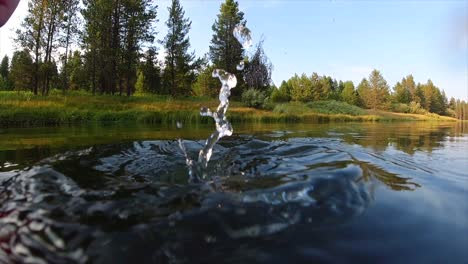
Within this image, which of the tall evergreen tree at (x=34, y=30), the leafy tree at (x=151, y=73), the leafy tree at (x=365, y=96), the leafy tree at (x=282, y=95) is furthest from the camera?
the leafy tree at (x=365, y=96)

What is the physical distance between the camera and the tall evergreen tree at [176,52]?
2525cm

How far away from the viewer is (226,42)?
29.3 metres

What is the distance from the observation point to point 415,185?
252 centimetres

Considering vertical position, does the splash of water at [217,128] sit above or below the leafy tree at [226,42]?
below

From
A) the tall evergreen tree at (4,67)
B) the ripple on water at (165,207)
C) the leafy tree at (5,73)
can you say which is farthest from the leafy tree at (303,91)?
the tall evergreen tree at (4,67)

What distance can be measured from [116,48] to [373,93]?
128 ft

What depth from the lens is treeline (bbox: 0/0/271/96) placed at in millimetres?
19453

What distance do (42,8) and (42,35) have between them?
1.67 meters

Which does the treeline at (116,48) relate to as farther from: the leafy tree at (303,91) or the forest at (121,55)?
the leafy tree at (303,91)

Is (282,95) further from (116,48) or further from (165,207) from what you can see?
(165,207)

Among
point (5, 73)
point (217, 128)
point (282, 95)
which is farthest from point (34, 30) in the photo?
point (5, 73)

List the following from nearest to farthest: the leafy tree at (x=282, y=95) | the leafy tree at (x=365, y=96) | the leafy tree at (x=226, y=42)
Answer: the leafy tree at (x=226, y=42)
the leafy tree at (x=282, y=95)
the leafy tree at (x=365, y=96)

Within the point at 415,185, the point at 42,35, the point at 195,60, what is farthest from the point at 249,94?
the point at 415,185

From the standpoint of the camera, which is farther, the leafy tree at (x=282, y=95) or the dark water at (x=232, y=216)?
the leafy tree at (x=282, y=95)
